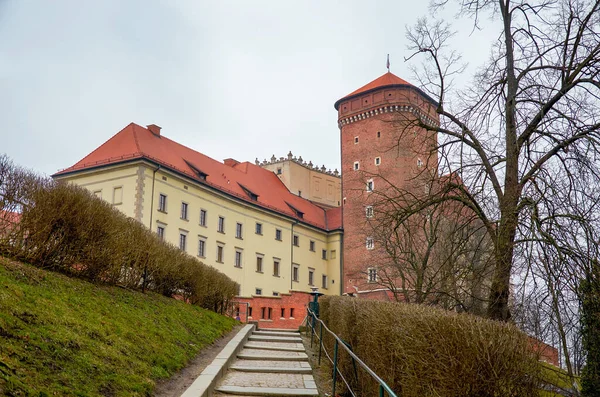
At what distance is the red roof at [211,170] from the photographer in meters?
38.0

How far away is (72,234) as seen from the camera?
11.1 metres

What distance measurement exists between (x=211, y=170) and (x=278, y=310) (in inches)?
542

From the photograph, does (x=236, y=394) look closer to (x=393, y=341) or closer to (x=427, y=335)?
(x=393, y=341)

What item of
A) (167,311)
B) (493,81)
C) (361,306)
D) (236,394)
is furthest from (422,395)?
(167,311)

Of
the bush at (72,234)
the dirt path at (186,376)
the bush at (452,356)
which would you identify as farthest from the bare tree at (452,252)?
the bush at (72,234)

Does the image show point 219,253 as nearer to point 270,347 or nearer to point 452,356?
point 270,347

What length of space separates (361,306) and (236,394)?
90.1 inches

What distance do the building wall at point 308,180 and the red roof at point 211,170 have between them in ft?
5.82

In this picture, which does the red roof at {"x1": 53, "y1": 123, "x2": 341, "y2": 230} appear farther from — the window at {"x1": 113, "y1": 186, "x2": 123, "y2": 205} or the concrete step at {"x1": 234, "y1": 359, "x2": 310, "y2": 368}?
the concrete step at {"x1": 234, "y1": 359, "x2": 310, "y2": 368}

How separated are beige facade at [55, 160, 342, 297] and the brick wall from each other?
673cm

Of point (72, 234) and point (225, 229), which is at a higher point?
point (225, 229)

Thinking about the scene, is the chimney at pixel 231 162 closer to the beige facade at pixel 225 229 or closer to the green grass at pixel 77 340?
the beige facade at pixel 225 229

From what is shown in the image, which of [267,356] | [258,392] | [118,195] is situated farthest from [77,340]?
[118,195]

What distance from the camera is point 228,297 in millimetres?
22078
